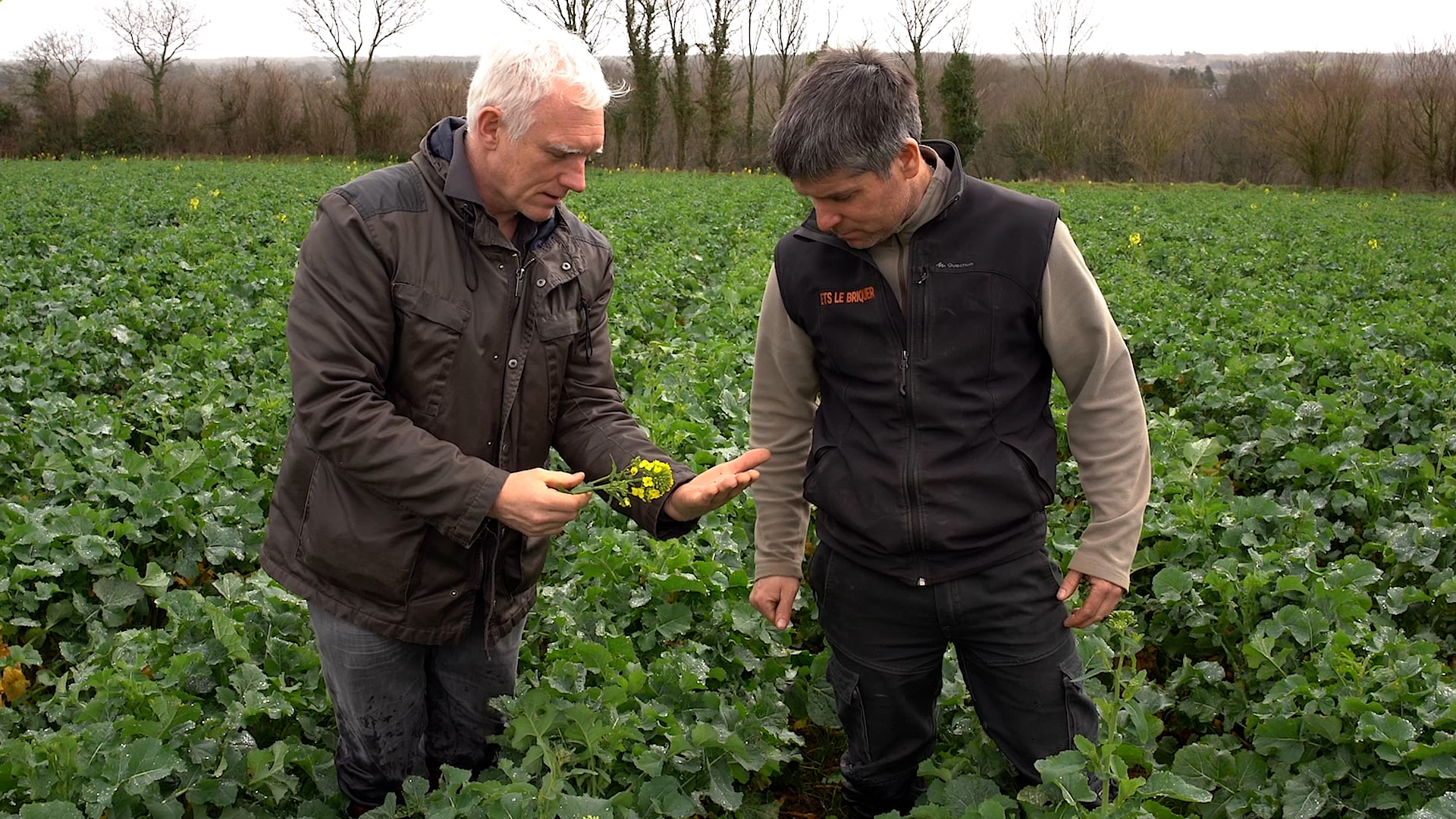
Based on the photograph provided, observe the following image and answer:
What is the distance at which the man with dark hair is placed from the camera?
226cm

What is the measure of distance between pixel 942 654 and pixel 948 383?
691 mm

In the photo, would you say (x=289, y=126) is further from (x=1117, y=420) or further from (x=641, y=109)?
(x=1117, y=420)

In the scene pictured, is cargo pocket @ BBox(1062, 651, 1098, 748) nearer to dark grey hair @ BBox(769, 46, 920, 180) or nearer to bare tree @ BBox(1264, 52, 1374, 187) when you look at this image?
dark grey hair @ BBox(769, 46, 920, 180)

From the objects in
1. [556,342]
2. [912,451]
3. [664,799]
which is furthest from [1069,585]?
[556,342]

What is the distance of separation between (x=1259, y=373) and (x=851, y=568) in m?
5.72

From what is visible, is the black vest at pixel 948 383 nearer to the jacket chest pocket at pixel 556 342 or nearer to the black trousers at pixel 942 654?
the black trousers at pixel 942 654

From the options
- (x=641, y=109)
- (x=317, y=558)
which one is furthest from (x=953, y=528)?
(x=641, y=109)

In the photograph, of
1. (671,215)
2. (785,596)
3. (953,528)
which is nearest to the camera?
(953,528)

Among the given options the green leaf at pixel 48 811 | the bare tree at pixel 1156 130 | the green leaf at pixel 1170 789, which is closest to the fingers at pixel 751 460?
the green leaf at pixel 1170 789

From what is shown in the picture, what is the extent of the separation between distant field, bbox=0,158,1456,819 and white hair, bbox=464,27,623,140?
55.0 inches

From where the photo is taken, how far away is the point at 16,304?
8.95m

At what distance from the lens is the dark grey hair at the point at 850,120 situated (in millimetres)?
2164

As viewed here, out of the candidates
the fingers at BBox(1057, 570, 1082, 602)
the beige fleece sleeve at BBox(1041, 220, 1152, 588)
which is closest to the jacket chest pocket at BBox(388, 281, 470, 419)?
the beige fleece sleeve at BBox(1041, 220, 1152, 588)

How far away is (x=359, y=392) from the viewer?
2.25 metres
